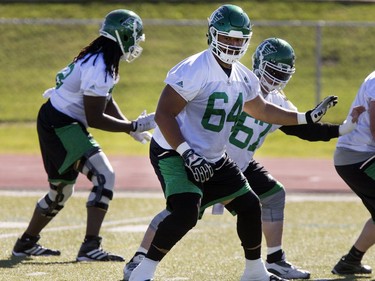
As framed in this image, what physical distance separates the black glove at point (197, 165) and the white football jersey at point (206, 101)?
0.88 feet

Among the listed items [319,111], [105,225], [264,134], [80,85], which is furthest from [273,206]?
[105,225]

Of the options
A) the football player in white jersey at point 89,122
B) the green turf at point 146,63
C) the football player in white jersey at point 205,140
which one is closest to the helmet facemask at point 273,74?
the football player in white jersey at point 205,140

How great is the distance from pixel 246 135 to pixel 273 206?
1.93ft

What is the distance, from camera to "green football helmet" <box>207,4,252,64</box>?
6.41m

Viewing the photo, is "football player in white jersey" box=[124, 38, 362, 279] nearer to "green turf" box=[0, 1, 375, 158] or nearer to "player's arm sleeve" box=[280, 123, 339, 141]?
"player's arm sleeve" box=[280, 123, 339, 141]

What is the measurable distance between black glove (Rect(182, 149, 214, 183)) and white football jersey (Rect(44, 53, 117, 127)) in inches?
73.7

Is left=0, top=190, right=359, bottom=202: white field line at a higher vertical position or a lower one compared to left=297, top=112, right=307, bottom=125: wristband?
lower

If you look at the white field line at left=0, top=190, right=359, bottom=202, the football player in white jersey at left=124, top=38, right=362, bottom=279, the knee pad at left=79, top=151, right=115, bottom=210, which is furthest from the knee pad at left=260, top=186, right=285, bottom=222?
the white field line at left=0, top=190, right=359, bottom=202

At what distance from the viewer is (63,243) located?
8852 millimetres

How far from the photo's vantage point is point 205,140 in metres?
6.49

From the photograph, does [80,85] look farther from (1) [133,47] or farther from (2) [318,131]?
(2) [318,131]

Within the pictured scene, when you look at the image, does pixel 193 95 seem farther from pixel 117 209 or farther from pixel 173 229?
pixel 117 209

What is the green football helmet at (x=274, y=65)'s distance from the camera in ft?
23.9

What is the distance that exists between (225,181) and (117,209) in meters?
4.71
